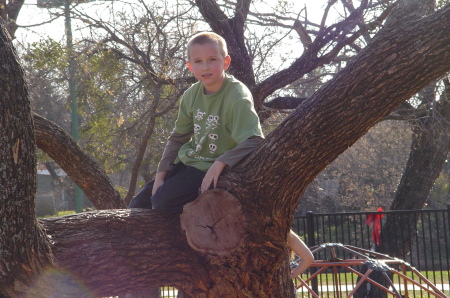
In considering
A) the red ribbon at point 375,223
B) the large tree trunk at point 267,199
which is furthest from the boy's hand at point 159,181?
the red ribbon at point 375,223

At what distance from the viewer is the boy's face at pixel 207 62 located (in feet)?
10.5

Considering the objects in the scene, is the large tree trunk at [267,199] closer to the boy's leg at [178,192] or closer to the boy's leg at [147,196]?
the boy's leg at [178,192]

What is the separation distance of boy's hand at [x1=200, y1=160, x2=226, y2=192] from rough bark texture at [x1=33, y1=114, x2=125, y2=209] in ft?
10.1

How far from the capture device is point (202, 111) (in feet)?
11.1

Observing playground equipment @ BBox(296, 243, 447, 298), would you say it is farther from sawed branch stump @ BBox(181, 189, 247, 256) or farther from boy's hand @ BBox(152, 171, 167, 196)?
sawed branch stump @ BBox(181, 189, 247, 256)

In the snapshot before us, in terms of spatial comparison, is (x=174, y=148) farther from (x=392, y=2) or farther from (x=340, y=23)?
(x=392, y=2)

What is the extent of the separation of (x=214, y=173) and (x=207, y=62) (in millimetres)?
648

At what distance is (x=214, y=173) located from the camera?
3049 millimetres

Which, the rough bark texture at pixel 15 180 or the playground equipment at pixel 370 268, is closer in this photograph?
the rough bark texture at pixel 15 180

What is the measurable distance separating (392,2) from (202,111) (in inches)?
229

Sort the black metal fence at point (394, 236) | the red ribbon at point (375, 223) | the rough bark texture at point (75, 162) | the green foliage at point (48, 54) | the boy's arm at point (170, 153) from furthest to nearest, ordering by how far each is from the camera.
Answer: the red ribbon at point (375, 223), the black metal fence at point (394, 236), the green foliage at point (48, 54), the rough bark texture at point (75, 162), the boy's arm at point (170, 153)

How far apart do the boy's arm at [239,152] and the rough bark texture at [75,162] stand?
3.16m

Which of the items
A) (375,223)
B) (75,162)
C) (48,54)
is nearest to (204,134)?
(75,162)

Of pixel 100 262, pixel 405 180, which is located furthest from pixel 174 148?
pixel 405 180
